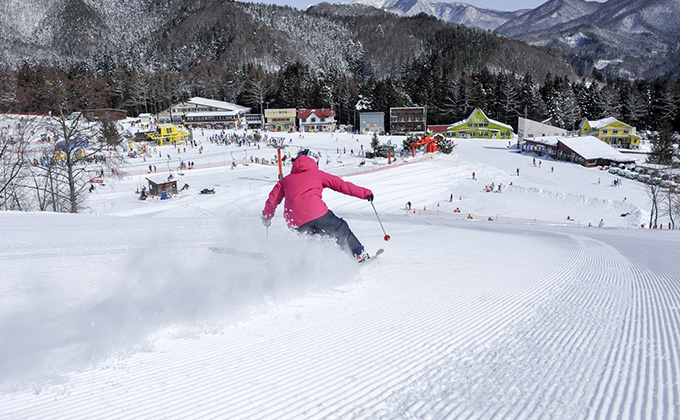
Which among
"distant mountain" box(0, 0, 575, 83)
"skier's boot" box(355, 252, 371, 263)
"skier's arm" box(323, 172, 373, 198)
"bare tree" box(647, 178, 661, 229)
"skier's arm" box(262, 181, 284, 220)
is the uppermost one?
"distant mountain" box(0, 0, 575, 83)

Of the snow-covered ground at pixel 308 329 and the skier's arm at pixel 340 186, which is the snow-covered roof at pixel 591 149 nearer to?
the snow-covered ground at pixel 308 329

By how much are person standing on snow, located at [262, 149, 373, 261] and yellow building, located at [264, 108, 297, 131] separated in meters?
69.7

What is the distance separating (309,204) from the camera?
5.23m

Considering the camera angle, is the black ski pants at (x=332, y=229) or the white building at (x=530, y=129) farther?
the white building at (x=530, y=129)

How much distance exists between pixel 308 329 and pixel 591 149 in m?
54.0

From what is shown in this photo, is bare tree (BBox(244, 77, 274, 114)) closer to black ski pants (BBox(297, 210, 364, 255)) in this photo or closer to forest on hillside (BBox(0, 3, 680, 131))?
forest on hillside (BBox(0, 3, 680, 131))

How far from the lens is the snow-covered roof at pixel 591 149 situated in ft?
148

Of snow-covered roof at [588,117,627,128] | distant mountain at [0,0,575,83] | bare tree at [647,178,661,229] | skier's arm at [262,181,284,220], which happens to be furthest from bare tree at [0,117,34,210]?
distant mountain at [0,0,575,83]

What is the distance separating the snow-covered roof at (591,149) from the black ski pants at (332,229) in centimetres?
4896

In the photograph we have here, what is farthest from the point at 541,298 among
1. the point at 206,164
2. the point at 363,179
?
the point at 206,164

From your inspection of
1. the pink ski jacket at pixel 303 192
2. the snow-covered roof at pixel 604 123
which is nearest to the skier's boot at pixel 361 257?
the pink ski jacket at pixel 303 192

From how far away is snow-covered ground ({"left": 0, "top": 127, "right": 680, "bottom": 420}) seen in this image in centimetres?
219

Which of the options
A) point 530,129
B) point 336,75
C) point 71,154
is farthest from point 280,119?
point 71,154

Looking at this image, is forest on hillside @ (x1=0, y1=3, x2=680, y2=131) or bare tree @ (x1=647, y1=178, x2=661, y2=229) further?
forest on hillside @ (x1=0, y1=3, x2=680, y2=131)
